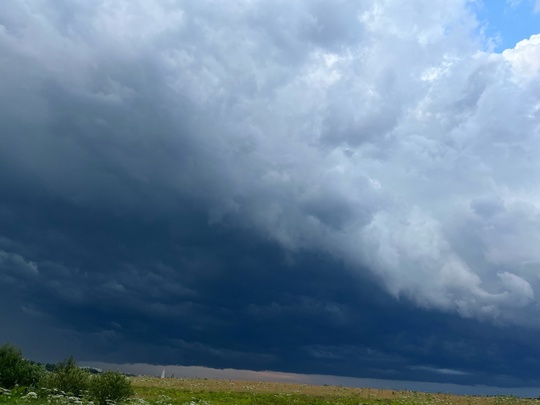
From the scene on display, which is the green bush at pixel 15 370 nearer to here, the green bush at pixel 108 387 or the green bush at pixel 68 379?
the green bush at pixel 68 379

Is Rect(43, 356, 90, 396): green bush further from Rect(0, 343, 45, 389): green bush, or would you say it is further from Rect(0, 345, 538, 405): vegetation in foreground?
Rect(0, 343, 45, 389): green bush

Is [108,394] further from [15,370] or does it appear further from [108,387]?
[15,370]

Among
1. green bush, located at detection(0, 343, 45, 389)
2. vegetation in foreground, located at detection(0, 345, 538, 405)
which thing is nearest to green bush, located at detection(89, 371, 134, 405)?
vegetation in foreground, located at detection(0, 345, 538, 405)

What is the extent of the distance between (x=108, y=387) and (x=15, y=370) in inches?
347

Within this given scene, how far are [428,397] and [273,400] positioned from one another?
65.1ft

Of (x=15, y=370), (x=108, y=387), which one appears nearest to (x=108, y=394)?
(x=108, y=387)

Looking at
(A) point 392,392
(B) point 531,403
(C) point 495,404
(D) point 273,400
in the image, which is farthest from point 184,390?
(B) point 531,403

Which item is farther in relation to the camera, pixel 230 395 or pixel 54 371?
pixel 230 395

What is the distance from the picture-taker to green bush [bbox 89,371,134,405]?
A: 3378cm

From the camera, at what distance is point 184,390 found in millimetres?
62750

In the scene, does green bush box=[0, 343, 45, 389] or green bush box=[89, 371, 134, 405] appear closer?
green bush box=[89, 371, 134, 405]

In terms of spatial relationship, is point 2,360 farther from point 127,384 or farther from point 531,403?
point 531,403

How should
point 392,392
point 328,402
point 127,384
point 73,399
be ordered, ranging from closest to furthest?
point 73,399 < point 127,384 < point 328,402 < point 392,392

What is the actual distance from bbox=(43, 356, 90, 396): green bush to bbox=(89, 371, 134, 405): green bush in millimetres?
1242
